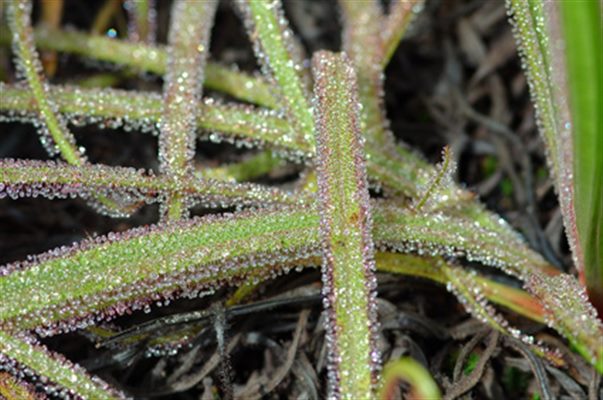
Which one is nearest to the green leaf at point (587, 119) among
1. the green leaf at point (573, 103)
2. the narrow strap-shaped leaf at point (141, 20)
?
the green leaf at point (573, 103)

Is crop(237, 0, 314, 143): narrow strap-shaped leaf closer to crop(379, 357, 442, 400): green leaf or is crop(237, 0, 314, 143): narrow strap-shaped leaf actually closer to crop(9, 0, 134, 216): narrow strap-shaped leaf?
crop(9, 0, 134, 216): narrow strap-shaped leaf

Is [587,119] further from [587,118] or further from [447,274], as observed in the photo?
[447,274]

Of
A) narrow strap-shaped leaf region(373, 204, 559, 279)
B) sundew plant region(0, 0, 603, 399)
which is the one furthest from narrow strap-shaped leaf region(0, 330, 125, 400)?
narrow strap-shaped leaf region(373, 204, 559, 279)

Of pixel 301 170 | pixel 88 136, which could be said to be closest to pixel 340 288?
pixel 301 170

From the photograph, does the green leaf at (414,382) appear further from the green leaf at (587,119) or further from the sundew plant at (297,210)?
the green leaf at (587,119)

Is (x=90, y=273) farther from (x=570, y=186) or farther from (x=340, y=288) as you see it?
(x=570, y=186)

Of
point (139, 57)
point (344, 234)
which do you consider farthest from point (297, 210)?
point (139, 57)
